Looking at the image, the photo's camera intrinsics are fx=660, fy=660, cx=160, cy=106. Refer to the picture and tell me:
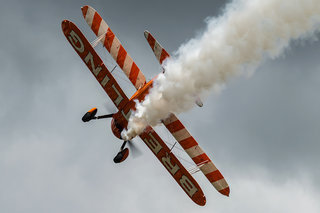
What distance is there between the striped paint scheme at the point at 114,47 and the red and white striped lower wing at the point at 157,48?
117 cm

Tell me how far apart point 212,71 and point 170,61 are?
1948mm

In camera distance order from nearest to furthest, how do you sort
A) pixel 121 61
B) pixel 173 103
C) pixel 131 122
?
pixel 173 103 < pixel 131 122 < pixel 121 61

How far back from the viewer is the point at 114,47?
25688 millimetres

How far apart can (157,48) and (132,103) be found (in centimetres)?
217

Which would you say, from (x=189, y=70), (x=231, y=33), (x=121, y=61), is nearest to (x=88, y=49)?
(x=121, y=61)

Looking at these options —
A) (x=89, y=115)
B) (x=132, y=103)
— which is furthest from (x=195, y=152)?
(x=89, y=115)

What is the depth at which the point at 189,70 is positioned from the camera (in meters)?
20.7

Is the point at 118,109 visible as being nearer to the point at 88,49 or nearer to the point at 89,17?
the point at 88,49

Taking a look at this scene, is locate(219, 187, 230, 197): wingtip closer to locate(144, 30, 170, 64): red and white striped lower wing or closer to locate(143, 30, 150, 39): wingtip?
locate(144, 30, 170, 64): red and white striped lower wing

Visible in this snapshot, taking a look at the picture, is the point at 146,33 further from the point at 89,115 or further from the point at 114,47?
the point at 89,115

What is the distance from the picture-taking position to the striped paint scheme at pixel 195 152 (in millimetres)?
24388

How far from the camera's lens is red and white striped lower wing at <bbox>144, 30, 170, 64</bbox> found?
2338cm

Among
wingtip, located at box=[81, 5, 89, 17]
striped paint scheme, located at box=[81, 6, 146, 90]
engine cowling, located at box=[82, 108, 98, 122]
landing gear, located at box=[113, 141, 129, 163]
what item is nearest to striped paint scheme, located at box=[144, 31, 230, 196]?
striped paint scheme, located at box=[81, 6, 146, 90]

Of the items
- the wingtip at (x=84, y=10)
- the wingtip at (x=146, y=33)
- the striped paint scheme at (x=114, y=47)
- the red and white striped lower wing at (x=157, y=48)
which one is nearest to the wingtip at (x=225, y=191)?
the striped paint scheme at (x=114, y=47)
